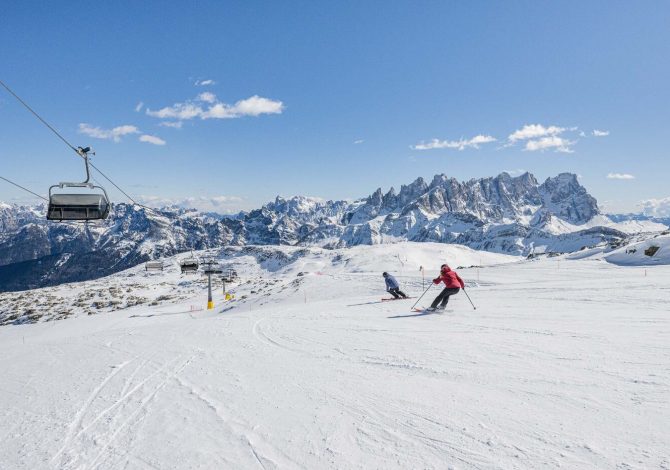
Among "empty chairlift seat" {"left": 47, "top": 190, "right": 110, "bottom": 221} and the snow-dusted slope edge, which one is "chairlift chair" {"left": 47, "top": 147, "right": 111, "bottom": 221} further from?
the snow-dusted slope edge

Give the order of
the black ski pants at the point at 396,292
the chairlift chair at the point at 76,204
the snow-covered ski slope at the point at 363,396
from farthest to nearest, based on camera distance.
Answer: the black ski pants at the point at 396,292
the chairlift chair at the point at 76,204
the snow-covered ski slope at the point at 363,396

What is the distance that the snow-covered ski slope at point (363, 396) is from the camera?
185 inches

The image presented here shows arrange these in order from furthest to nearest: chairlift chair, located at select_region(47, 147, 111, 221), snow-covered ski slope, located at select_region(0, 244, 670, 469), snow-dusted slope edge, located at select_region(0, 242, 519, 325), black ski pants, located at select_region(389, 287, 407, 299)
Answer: snow-dusted slope edge, located at select_region(0, 242, 519, 325) < black ski pants, located at select_region(389, 287, 407, 299) < chairlift chair, located at select_region(47, 147, 111, 221) < snow-covered ski slope, located at select_region(0, 244, 670, 469)

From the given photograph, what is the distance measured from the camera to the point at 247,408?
6.26 m

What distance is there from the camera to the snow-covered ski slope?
470 cm

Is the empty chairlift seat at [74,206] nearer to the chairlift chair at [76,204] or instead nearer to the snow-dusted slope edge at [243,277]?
the chairlift chair at [76,204]

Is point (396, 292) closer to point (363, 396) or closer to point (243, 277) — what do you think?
point (363, 396)

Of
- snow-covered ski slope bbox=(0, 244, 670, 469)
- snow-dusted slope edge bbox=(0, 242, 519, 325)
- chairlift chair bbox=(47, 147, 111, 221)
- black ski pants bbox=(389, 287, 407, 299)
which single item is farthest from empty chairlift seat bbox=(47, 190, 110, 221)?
snow-dusted slope edge bbox=(0, 242, 519, 325)

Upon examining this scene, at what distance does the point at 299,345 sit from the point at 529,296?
Result: 39.4 feet

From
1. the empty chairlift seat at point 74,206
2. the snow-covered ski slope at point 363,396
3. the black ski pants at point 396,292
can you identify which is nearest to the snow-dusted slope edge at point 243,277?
the black ski pants at point 396,292

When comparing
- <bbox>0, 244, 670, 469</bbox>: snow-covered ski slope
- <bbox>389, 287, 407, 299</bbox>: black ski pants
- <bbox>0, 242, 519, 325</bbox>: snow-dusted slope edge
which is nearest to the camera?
<bbox>0, 244, 670, 469</bbox>: snow-covered ski slope

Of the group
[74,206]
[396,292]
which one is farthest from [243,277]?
[74,206]

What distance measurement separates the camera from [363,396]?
6410 millimetres

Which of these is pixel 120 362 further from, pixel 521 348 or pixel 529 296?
pixel 529 296
